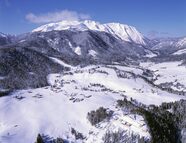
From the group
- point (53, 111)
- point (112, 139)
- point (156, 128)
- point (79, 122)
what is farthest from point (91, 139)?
point (53, 111)

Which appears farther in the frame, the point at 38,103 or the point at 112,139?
→ the point at 38,103

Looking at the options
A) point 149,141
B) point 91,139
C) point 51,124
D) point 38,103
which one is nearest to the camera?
point 149,141

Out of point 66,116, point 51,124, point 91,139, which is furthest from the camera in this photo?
point 66,116

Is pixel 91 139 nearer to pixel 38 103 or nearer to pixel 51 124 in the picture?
pixel 51 124

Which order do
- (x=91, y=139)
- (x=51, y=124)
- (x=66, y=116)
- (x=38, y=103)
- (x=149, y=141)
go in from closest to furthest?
(x=149, y=141), (x=91, y=139), (x=51, y=124), (x=66, y=116), (x=38, y=103)

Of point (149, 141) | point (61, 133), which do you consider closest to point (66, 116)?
point (61, 133)

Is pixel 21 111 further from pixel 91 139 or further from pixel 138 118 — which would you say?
pixel 138 118

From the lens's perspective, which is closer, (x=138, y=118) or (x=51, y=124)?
(x=138, y=118)

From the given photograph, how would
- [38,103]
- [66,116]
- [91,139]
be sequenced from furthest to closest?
[38,103] < [66,116] < [91,139]

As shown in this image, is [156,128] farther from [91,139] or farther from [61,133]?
[61,133]
